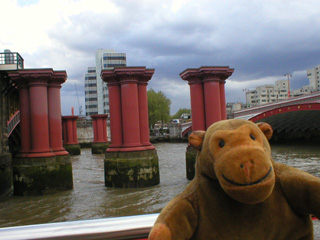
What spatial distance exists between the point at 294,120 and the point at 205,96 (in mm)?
23267

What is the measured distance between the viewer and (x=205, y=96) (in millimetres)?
10883

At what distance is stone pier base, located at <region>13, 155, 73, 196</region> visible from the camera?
32.0 feet

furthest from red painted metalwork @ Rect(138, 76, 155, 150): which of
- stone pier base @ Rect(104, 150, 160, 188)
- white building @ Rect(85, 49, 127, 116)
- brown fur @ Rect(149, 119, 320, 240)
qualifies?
white building @ Rect(85, 49, 127, 116)

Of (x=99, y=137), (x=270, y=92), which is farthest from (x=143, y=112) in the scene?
(x=270, y=92)

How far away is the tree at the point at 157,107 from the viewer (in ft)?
192

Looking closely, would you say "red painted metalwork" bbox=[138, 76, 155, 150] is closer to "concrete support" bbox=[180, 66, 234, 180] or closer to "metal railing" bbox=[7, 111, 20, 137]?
"concrete support" bbox=[180, 66, 234, 180]

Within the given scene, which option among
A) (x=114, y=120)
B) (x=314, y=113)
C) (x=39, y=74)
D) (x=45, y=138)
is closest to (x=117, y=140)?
(x=114, y=120)

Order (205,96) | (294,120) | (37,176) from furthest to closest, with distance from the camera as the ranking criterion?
(294,120)
(205,96)
(37,176)

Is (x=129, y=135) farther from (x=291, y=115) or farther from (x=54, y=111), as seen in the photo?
(x=291, y=115)

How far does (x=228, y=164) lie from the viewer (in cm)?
134

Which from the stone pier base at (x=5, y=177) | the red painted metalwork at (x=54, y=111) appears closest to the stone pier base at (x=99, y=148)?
the stone pier base at (x=5, y=177)

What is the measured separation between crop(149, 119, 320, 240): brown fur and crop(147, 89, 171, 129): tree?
56.5m

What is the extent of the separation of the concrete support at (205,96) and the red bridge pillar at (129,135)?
1425mm

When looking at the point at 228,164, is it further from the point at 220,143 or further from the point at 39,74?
the point at 39,74
